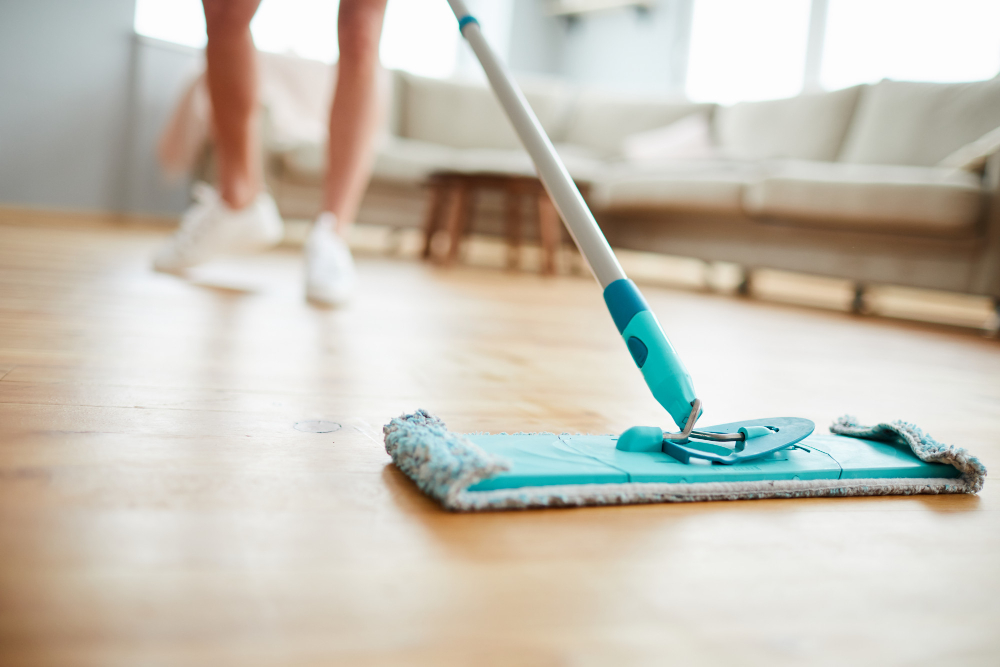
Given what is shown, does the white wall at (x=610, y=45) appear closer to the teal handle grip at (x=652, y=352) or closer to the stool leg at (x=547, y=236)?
the stool leg at (x=547, y=236)

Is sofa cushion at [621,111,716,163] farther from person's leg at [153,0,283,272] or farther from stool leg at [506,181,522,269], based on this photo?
person's leg at [153,0,283,272]

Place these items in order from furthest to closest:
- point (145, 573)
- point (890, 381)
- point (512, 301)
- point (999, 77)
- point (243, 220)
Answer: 1. point (999, 77)
2. point (512, 301)
3. point (243, 220)
4. point (890, 381)
5. point (145, 573)

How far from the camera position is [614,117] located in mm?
3875

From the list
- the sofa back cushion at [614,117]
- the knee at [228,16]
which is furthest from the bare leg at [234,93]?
the sofa back cushion at [614,117]

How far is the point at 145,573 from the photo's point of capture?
0.30 m

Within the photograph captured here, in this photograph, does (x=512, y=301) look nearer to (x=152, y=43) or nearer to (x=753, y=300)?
(x=753, y=300)

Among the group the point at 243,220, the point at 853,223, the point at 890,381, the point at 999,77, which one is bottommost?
the point at 890,381

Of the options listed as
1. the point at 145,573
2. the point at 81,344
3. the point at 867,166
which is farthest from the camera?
the point at 867,166

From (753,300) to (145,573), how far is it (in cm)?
240

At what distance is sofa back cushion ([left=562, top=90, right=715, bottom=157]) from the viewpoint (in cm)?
377

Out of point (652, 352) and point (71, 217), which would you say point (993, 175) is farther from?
point (71, 217)

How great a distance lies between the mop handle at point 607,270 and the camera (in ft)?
1.66

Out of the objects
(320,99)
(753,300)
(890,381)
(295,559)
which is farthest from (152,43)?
(295,559)

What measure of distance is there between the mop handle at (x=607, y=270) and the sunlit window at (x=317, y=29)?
8.38 ft
